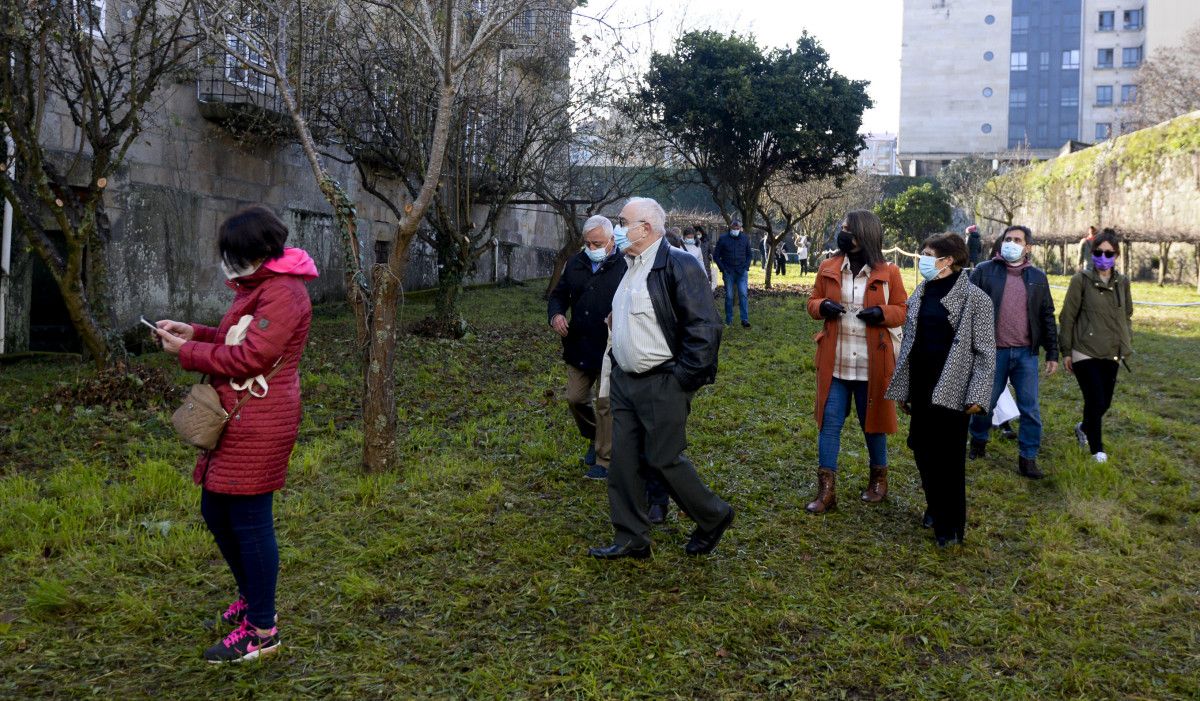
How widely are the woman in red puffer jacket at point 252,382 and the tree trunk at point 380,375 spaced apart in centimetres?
240

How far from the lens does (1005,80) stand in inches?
2808

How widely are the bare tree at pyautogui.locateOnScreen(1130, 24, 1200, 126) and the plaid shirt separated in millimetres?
49637

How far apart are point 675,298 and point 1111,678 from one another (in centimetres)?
240

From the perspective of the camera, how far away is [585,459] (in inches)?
267

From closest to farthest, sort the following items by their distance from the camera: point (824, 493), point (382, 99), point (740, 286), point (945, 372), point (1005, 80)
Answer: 1. point (945, 372)
2. point (824, 493)
3. point (382, 99)
4. point (740, 286)
5. point (1005, 80)

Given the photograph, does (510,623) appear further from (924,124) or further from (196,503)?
(924,124)

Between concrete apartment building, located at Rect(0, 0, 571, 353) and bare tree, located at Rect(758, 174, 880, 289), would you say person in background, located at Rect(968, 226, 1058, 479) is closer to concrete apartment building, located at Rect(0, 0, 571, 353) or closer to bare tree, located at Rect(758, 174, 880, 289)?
concrete apartment building, located at Rect(0, 0, 571, 353)

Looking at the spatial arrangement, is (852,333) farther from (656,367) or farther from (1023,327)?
(1023,327)

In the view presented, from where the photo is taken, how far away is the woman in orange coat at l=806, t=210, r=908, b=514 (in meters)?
5.58

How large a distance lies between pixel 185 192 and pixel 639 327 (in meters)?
9.56

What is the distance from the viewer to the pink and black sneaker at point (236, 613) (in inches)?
154

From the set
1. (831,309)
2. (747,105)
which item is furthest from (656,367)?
(747,105)

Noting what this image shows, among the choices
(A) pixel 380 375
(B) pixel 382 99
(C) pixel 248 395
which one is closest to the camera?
(C) pixel 248 395

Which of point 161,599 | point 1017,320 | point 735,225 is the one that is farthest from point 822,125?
point 161,599
